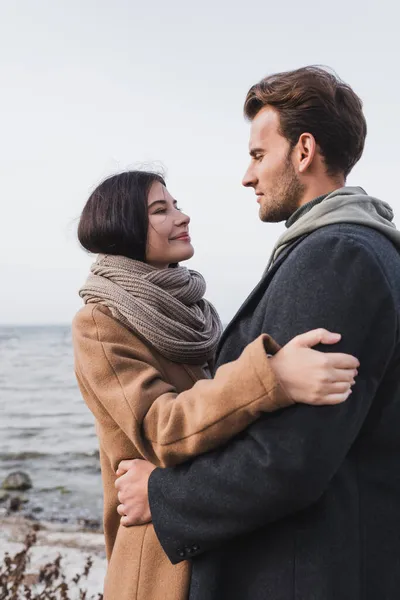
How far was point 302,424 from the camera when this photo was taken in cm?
161

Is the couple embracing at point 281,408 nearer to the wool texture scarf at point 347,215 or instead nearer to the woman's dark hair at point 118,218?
the wool texture scarf at point 347,215

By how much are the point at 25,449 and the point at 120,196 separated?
396 inches

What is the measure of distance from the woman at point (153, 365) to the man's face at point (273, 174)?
1.53ft

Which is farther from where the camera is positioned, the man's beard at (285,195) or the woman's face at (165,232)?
the woman's face at (165,232)

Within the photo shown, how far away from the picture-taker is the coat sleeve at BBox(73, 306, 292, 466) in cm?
166

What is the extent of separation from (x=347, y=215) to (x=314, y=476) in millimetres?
701

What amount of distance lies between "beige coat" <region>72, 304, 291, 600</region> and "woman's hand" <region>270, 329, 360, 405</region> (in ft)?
0.13

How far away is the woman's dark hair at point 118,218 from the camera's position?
251cm

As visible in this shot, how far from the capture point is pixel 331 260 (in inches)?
66.7

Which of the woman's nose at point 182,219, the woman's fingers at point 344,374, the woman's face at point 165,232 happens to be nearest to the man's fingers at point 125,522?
the woman's fingers at point 344,374

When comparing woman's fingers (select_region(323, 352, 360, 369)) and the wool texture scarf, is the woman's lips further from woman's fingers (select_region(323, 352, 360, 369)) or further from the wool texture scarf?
woman's fingers (select_region(323, 352, 360, 369))

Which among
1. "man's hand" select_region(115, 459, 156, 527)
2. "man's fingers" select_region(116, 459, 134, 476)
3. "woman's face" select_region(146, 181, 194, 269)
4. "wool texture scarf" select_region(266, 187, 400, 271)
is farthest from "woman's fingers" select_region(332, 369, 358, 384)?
"woman's face" select_region(146, 181, 194, 269)

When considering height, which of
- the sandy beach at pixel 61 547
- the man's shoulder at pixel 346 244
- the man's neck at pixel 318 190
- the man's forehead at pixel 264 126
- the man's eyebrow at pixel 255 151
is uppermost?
the man's forehead at pixel 264 126

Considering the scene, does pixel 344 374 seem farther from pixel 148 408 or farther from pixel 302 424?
pixel 148 408
